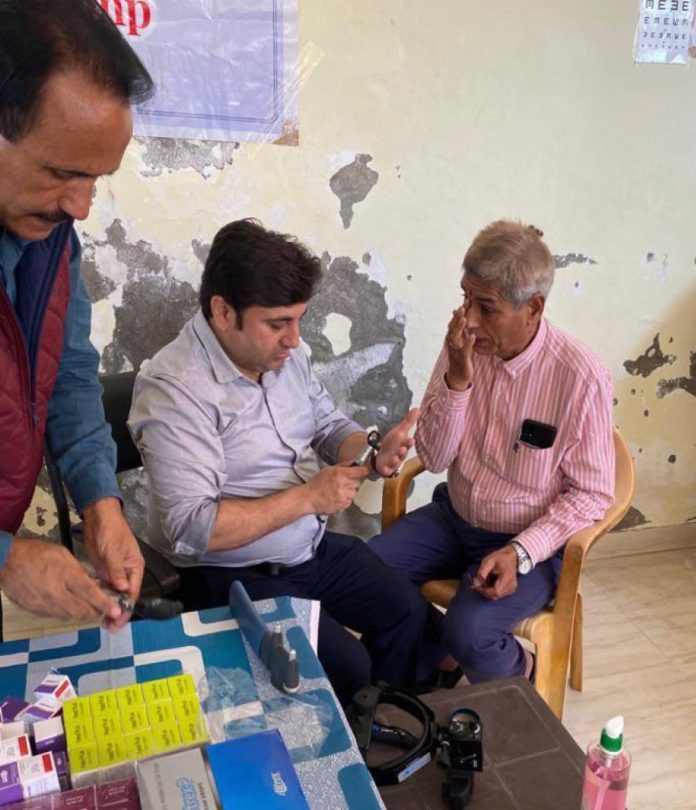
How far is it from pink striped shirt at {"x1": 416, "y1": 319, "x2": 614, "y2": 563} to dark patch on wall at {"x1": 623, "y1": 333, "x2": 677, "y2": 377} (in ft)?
3.10

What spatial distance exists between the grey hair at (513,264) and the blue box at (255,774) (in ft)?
3.97

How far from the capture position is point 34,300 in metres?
1.11

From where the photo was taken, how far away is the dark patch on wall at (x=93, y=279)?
206 cm

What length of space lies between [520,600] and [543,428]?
0.43 metres

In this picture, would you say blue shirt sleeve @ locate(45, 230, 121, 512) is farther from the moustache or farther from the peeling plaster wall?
the peeling plaster wall

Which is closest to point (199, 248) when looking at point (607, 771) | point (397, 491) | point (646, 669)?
point (397, 491)

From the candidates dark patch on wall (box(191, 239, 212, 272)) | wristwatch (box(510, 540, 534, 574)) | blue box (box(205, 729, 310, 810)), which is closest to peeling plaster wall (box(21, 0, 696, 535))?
dark patch on wall (box(191, 239, 212, 272))

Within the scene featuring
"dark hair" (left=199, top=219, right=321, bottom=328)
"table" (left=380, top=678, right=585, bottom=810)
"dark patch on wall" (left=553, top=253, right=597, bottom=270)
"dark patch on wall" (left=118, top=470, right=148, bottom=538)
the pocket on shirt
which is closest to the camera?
"table" (left=380, top=678, right=585, bottom=810)

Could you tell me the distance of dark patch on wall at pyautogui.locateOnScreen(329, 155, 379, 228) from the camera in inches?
86.0

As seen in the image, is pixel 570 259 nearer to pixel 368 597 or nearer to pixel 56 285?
pixel 368 597

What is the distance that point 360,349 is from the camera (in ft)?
7.83

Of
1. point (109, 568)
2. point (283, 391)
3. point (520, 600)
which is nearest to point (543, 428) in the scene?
point (520, 600)

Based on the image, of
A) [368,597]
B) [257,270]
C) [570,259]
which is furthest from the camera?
[570,259]

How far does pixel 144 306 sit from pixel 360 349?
2.26ft
